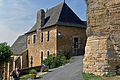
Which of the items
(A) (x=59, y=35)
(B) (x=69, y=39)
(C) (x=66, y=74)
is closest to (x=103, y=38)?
(C) (x=66, y=74)

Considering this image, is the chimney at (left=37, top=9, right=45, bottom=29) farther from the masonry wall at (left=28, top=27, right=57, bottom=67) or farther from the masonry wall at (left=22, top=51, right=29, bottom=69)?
the masonry wall at (left=22, top=51, right=29, bottom=69)

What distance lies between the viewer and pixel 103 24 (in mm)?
8836

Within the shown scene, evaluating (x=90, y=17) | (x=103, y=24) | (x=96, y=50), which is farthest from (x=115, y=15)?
(x=96, y=50)

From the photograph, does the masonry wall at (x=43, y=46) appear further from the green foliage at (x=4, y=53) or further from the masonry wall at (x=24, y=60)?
the green foliage at (x=4, y=53)

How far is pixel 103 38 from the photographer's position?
8.73 m

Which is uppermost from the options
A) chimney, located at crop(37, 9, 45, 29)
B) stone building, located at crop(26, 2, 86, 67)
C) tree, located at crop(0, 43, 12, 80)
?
chimney, located at crop(37, 9, 45, 29)

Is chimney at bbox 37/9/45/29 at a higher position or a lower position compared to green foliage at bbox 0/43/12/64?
higher

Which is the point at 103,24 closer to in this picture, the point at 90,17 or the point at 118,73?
the point at 90,17

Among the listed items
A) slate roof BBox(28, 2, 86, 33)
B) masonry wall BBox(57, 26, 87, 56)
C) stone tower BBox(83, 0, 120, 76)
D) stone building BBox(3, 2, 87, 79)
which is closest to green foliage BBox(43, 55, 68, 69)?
stone building BBox(3, 2, 87, 79)

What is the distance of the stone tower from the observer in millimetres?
8281

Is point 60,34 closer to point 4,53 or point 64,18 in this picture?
point 64,18

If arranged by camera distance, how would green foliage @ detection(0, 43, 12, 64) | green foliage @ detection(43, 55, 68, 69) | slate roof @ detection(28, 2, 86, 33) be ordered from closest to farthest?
green foliage @ detection(43, 55, 68, 69)
green foliage @ detection(0, 43, 12, 64)
slate roof @ detection(28, 2, 86, 33)

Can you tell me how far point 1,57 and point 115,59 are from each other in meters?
12.5

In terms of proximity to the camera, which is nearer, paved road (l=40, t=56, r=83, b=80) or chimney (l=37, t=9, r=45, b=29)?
paved road (l=40, t=56, r=83, b=80)
